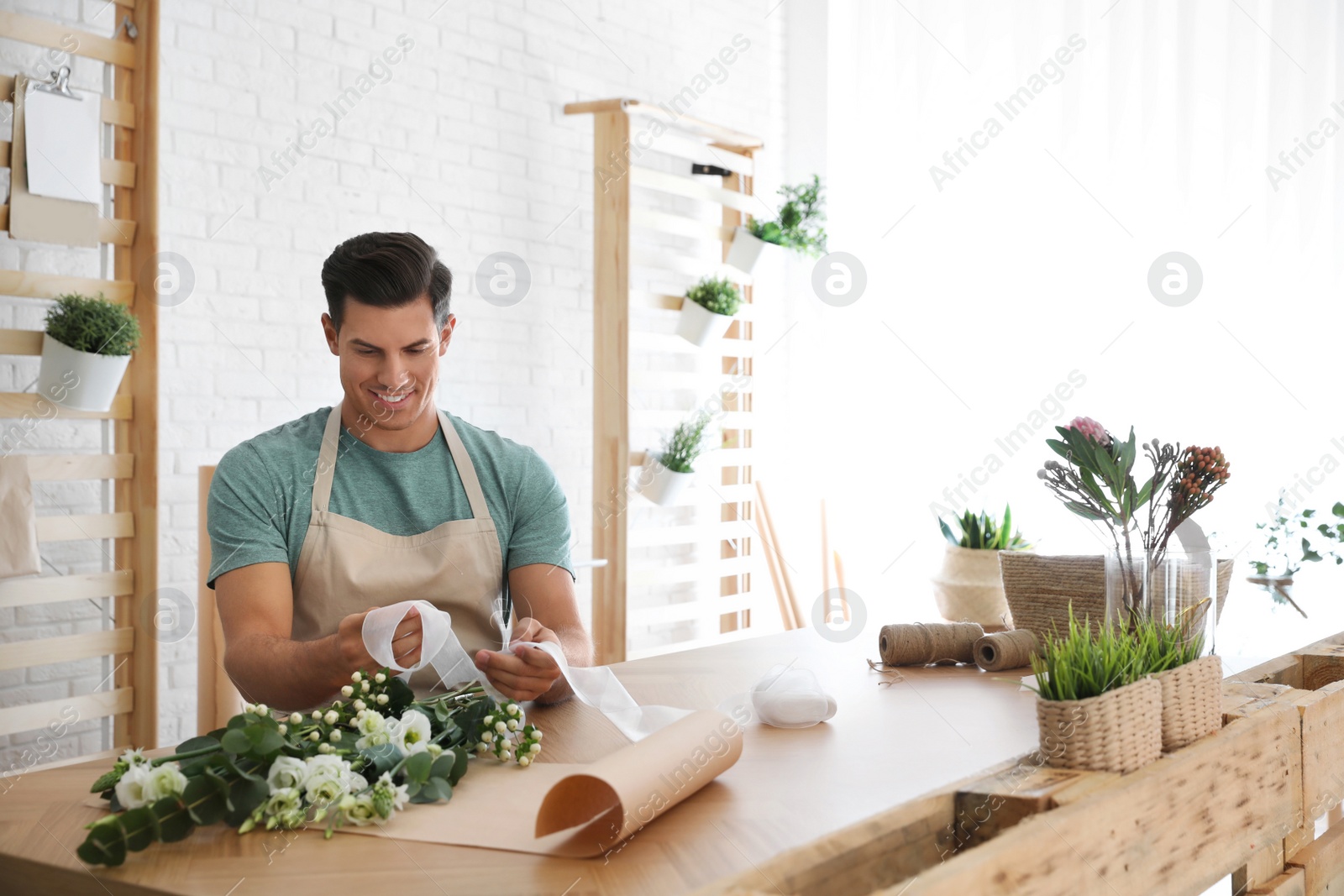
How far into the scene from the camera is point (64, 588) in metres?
2.92

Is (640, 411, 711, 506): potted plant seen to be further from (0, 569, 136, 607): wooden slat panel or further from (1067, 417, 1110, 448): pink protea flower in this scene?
(1067, 417, 1110, 448): pink protea flower

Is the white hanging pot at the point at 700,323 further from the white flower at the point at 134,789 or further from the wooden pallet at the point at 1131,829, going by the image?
the white flower at the point at 134,789

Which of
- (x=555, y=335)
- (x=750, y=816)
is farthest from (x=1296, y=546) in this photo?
(x=750, y=816)

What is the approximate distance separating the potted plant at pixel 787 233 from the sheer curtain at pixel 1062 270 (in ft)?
0.79

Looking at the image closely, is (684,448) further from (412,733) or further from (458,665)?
(412,733)

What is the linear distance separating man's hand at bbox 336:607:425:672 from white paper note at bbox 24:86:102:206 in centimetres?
186

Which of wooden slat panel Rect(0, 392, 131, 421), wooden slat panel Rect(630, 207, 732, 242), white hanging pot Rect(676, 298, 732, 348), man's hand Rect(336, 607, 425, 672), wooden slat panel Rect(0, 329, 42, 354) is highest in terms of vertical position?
wooden slat panel Rect(630, 207, 732, 242)

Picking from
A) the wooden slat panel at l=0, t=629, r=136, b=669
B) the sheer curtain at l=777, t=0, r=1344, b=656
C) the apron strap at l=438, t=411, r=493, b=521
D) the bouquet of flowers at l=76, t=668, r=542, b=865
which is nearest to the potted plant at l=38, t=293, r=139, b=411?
the wooden slat panel at l=0, t=629, r=136, b=669

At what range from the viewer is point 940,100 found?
511 centimetres

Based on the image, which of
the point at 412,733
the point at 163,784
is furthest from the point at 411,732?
the point at 163,784

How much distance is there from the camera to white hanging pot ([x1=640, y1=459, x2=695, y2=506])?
4.78 m

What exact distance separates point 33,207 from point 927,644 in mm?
2352

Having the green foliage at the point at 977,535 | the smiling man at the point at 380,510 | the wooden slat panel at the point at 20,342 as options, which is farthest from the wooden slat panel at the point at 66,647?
the green foliage at the point at 977,535

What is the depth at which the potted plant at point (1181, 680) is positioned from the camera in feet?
4.50
